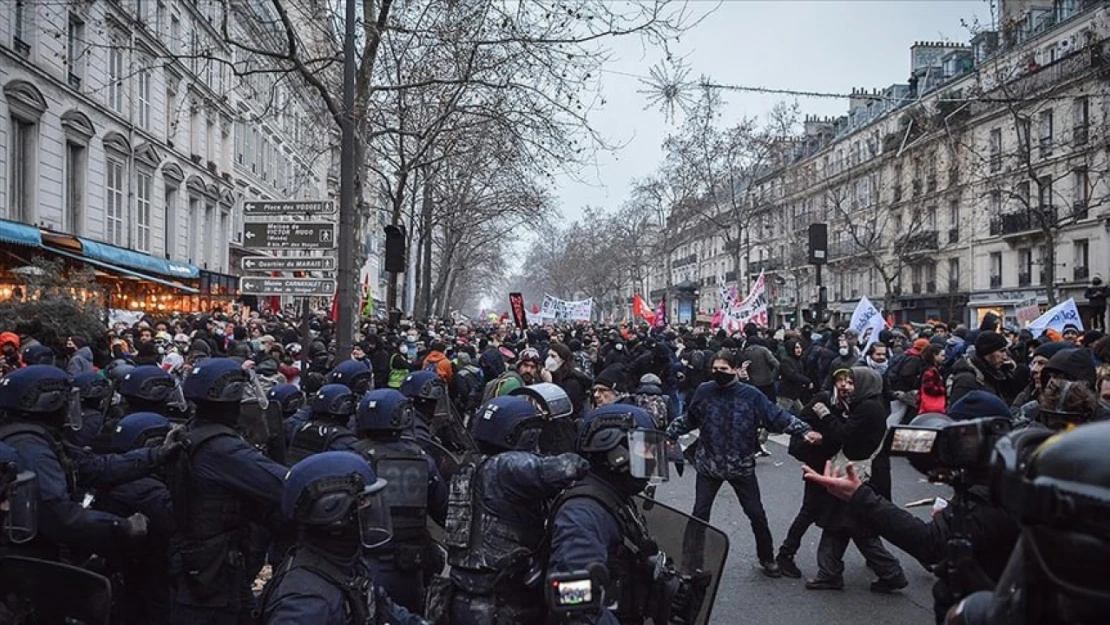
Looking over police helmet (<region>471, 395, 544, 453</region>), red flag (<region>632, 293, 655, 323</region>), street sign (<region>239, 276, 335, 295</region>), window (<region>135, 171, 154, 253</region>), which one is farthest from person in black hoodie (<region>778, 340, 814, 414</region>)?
window (<region>135, 171, 154, 253</region>)

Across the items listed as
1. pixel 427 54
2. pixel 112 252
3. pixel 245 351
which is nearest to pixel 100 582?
pixel 245 351

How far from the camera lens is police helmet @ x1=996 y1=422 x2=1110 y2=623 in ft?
4.34

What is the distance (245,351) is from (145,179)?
18581mm

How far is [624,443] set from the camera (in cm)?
328

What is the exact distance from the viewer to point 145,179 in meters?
27.6

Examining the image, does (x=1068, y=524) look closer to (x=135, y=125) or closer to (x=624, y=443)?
(x=624, y=443)

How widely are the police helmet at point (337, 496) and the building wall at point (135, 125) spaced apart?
9.99 metres

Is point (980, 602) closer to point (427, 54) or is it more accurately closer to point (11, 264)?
point (427, 54)

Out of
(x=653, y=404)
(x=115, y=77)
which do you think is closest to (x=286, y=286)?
(x=653, y=404)

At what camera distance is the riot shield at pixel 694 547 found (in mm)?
3604

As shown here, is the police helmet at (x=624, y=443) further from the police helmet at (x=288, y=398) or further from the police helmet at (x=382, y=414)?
the police helmet at (x=288, y=398)

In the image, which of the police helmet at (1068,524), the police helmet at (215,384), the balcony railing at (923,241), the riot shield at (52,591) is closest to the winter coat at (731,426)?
the police helmet at (215,384)

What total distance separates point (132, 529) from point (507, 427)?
1679 millimetres

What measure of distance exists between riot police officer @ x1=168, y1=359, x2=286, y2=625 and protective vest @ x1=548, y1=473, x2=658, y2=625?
1454mm
